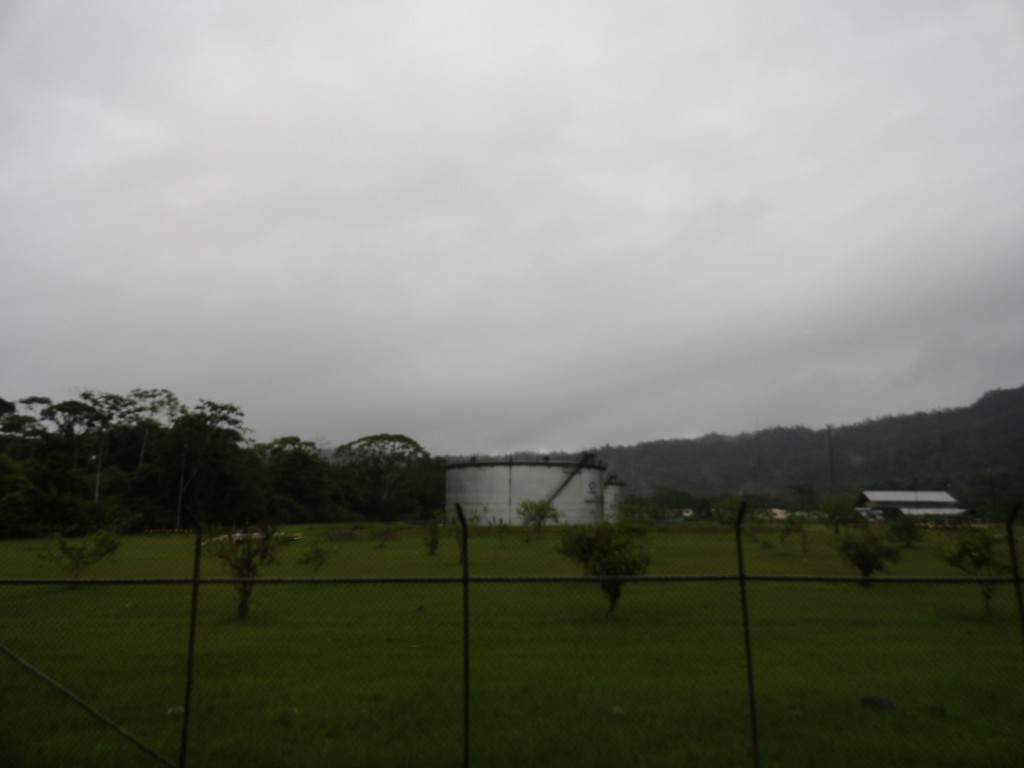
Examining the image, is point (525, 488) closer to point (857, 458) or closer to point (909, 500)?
point (909, 500)

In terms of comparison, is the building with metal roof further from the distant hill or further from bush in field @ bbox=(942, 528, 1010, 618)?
bush in field @ bbox=(942, 528, 1010, 618)

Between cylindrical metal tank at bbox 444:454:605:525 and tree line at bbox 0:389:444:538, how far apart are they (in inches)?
391

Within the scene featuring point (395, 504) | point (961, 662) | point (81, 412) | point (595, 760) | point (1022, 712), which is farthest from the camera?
point (395, 504)

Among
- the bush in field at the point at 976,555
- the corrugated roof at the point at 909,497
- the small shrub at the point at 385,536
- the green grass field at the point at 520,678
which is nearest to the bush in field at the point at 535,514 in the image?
the small shrub at the point at 385,536

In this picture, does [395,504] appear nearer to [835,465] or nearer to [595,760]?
[835,465]

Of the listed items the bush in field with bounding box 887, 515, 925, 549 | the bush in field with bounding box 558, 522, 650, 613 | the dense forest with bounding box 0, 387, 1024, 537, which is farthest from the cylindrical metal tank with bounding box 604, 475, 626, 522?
the bush in field with bounding box 558, 522, 650, 613

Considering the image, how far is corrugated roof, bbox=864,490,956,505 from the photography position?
6644 cm

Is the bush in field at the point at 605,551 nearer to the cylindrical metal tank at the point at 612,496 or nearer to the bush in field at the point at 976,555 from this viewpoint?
the bush in field at the point at 976,555

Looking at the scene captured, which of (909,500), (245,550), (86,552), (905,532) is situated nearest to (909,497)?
(909,500)

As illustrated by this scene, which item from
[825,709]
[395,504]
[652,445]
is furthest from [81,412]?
[652,445]

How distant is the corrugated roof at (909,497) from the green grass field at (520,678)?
53571 mm

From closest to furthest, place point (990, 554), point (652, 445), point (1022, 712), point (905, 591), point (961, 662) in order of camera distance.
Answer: point (1022, 712) → point (961, 662) → point (990, 554) → point (905, 591) → point (652, 445)

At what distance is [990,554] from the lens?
55.2 ft

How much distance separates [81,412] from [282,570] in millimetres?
50112
